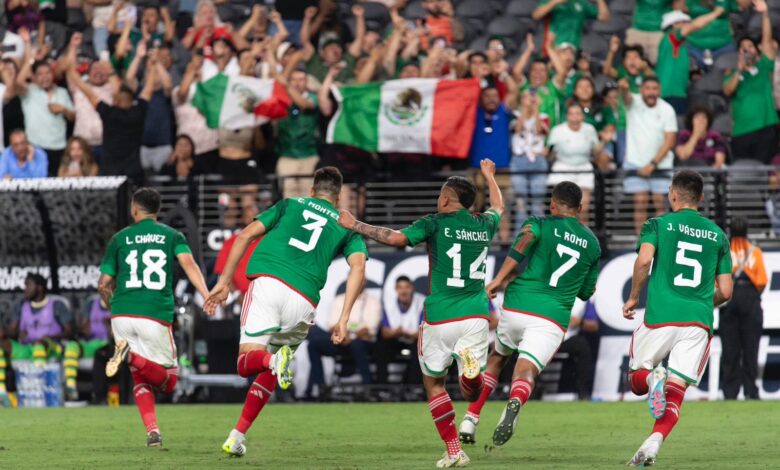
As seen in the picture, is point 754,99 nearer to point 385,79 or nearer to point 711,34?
point 711,34

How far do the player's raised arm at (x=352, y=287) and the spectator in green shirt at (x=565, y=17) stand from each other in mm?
10991

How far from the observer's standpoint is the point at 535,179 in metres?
20.2

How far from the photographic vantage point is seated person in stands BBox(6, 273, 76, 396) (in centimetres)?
2078

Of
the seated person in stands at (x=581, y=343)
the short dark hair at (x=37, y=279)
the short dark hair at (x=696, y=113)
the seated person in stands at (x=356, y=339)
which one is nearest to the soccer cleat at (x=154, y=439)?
the seated person in stands at (x=356, y=339)

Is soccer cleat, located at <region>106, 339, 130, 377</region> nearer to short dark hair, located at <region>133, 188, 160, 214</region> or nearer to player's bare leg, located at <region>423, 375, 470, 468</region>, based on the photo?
short dark hair, located at <region>133, 188, 160, 214</region>

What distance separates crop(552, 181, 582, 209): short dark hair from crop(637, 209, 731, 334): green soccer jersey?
111cm

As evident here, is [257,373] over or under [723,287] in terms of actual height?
under

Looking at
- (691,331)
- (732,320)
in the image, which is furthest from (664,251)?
(732,320)

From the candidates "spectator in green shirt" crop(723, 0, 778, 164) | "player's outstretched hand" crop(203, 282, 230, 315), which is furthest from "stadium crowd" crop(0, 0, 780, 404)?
"player's outstretched hand" crop(203, 282, 230, 315)

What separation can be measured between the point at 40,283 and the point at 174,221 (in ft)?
7.05

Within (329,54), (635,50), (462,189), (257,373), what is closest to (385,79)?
(329,54)

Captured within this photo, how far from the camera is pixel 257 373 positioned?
1174 centimetres

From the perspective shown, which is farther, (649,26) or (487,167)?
(649,26)

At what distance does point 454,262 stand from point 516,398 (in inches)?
46.4
